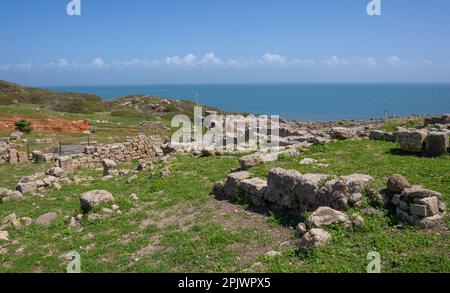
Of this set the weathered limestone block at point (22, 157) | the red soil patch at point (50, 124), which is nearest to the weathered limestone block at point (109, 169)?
the weathered limestone block at point (22, 157)

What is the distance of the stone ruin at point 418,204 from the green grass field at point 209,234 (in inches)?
11.8

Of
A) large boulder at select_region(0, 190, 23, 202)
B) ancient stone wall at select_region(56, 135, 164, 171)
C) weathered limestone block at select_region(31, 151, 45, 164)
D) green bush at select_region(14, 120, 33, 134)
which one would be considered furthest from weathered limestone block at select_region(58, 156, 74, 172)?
green bush at select_region(14, 120, 33, 134)

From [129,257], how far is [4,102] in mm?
60956

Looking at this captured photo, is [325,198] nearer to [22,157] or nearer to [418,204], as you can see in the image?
[418,204]

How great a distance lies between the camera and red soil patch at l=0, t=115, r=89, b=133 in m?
38.1

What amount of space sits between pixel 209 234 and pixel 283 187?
2.48 metres

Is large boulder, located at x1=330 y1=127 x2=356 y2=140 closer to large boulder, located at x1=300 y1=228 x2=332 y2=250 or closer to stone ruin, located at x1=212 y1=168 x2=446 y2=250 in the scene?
stone ruin, located at x1=212 y1=168 x2=446 y2=250

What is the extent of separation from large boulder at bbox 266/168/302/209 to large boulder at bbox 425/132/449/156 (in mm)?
6671

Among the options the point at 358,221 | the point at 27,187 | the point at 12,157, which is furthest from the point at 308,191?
the point at 12,157

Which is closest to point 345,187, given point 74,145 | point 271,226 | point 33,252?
point 271,226

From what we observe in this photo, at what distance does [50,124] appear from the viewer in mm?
40469

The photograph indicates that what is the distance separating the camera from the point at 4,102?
199 ft

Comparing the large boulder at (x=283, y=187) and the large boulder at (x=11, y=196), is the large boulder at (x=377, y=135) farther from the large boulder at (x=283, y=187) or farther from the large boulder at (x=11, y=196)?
the large boulder at (x=11, y=196)
